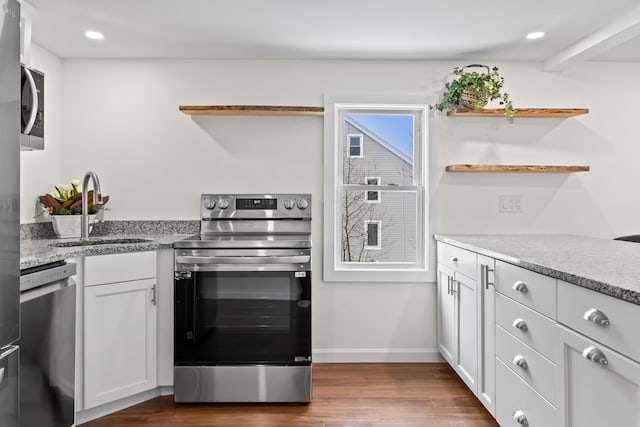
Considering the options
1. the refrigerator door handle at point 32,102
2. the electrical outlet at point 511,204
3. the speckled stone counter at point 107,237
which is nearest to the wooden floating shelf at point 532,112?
the electrical outlet at point 511,204

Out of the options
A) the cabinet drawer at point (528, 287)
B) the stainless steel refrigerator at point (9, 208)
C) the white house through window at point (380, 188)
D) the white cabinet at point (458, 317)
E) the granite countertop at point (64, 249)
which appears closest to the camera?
the stainless steel refrigerator at point (9, 208)

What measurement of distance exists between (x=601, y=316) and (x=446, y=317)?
1755 mm

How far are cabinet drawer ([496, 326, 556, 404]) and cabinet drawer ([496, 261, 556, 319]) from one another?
0.57 ft

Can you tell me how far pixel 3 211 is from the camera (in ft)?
4.54

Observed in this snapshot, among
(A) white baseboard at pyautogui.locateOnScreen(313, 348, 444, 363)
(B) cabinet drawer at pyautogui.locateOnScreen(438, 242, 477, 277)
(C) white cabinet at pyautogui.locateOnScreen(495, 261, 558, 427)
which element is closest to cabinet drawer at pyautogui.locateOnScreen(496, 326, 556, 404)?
(C) white cabinet at pyautogui.locateOnScreen(495, 261, 558, 427)

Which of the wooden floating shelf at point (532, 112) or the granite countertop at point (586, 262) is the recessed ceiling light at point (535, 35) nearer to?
the wooden floating shelf at point (532, 112)

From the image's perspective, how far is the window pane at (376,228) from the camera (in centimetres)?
337

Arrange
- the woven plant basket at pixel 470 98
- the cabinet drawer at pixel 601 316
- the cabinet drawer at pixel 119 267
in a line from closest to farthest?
the cabinet drawer at pixel 601 316 → the cabinet drawer at pixel 119 267 → the woven plant basket at pixel 470 98

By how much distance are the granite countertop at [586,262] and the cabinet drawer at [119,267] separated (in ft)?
5.72

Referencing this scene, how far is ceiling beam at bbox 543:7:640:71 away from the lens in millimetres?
2453

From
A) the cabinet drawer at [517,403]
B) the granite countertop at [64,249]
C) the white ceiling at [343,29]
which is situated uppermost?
the white ceiling at [343,29]

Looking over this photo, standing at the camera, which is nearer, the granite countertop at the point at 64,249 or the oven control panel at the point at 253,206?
the granite countertop at the point at 64,249

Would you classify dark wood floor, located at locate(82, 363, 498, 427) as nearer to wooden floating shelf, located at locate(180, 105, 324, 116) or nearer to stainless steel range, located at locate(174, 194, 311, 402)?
stainless steel range, located at locate(174, 194, 311, 402)

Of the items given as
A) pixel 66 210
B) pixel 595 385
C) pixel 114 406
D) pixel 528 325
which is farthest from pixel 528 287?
pixel 66 210
